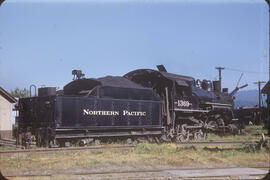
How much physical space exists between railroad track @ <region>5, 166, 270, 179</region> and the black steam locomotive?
4.87 meters

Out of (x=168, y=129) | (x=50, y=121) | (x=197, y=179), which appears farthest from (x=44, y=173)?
(x=168, y=129)

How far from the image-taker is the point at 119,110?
14.1 m

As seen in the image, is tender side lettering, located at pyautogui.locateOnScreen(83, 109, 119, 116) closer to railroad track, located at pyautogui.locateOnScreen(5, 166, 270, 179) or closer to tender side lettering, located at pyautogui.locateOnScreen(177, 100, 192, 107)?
tender side lettering, located at pyautogui.locateOnScreen(177, 100, 192, 107)

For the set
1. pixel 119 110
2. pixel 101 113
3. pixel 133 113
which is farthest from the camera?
pixel 133 113

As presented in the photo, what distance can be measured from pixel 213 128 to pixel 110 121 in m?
8.98

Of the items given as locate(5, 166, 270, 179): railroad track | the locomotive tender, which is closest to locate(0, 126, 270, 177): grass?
locate(5, 166, 270, 179): railroad track

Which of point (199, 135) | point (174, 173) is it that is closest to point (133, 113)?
point (199, 135)

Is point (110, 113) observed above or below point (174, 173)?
above

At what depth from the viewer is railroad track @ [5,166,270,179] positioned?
721cm

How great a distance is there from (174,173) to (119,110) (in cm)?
676

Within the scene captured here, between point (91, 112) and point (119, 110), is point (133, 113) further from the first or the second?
point (91, 112)

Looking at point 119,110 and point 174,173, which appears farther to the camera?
point 119,110

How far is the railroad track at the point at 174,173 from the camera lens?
721cm

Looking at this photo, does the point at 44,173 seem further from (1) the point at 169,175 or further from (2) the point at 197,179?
(2) the point at 197,179
